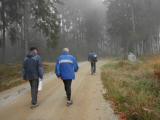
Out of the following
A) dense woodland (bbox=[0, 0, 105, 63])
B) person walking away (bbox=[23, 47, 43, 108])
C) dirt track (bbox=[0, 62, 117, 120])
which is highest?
dense woodland (bbox=[0, 0, 105, 63])

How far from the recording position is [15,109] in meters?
10.8

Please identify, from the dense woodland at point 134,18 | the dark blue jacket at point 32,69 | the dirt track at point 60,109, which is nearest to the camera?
the dirt track at point 60,109

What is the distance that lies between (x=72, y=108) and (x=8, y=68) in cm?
2000

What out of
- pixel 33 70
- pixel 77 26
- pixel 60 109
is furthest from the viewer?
pixel 77 26

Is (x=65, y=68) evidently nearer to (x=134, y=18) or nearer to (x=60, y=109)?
(x=60, y=109)

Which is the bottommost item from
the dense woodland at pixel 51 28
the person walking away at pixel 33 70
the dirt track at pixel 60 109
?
the dirt track at pixel 60 109

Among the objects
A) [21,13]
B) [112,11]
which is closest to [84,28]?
[112,11]

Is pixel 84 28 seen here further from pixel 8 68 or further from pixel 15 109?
pixel 15 109

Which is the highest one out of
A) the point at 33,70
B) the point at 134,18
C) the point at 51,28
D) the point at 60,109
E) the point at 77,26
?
the point at 77,26


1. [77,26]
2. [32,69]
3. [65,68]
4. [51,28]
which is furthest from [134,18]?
[32,69]

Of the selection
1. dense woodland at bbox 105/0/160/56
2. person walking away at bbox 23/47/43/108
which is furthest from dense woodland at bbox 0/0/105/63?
person walking away at bbox 23/47/43/108

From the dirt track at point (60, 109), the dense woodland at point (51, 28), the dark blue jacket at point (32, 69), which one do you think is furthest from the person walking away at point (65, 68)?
the dense woodland at point (51, 28)

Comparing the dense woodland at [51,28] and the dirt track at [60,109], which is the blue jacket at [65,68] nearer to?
the dirt track at [60,109]

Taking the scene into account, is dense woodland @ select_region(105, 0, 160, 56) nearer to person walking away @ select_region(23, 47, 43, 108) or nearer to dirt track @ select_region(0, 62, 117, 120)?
dirt track @ select_region(0, 62, 117, 120)
